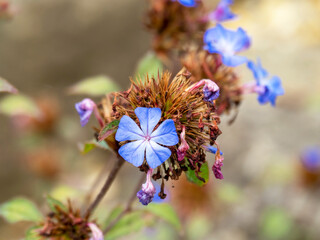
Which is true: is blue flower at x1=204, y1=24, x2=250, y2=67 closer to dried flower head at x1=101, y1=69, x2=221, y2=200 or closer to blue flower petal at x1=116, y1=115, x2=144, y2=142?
dried flower head at x1=101, y1=69, x2=221, y2=200

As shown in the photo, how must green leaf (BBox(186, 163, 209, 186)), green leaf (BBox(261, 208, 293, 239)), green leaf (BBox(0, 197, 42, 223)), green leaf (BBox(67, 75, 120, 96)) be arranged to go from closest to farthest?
green leaf (BBox(186, 163, 209, 186)), green leaf (BBox(0, 197, 42, 223)), green leaf (BBox(67, 75, 120, 96)), green leaf (BBox(261, 208, 293, 239))

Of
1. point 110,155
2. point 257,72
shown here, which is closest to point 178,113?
point 257,72

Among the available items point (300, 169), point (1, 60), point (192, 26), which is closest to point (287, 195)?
point (300, 169)

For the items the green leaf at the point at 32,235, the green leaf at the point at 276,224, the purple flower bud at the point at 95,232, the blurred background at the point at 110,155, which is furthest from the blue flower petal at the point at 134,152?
the green leaf at the point at 276,224

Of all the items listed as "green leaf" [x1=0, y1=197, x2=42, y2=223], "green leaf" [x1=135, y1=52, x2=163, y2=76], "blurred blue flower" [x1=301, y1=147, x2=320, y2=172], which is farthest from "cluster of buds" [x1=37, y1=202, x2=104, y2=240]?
"blurred blue flower" [x1=301, y1=147, x2=320, y2=172]

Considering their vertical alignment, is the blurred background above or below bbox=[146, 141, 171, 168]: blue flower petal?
above

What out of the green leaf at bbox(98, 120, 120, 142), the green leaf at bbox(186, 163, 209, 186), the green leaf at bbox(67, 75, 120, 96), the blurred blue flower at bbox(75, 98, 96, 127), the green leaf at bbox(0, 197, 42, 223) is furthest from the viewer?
the green leaf at bbox(67, 75, 120, 96)

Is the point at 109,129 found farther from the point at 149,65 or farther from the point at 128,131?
the point at 149,65
